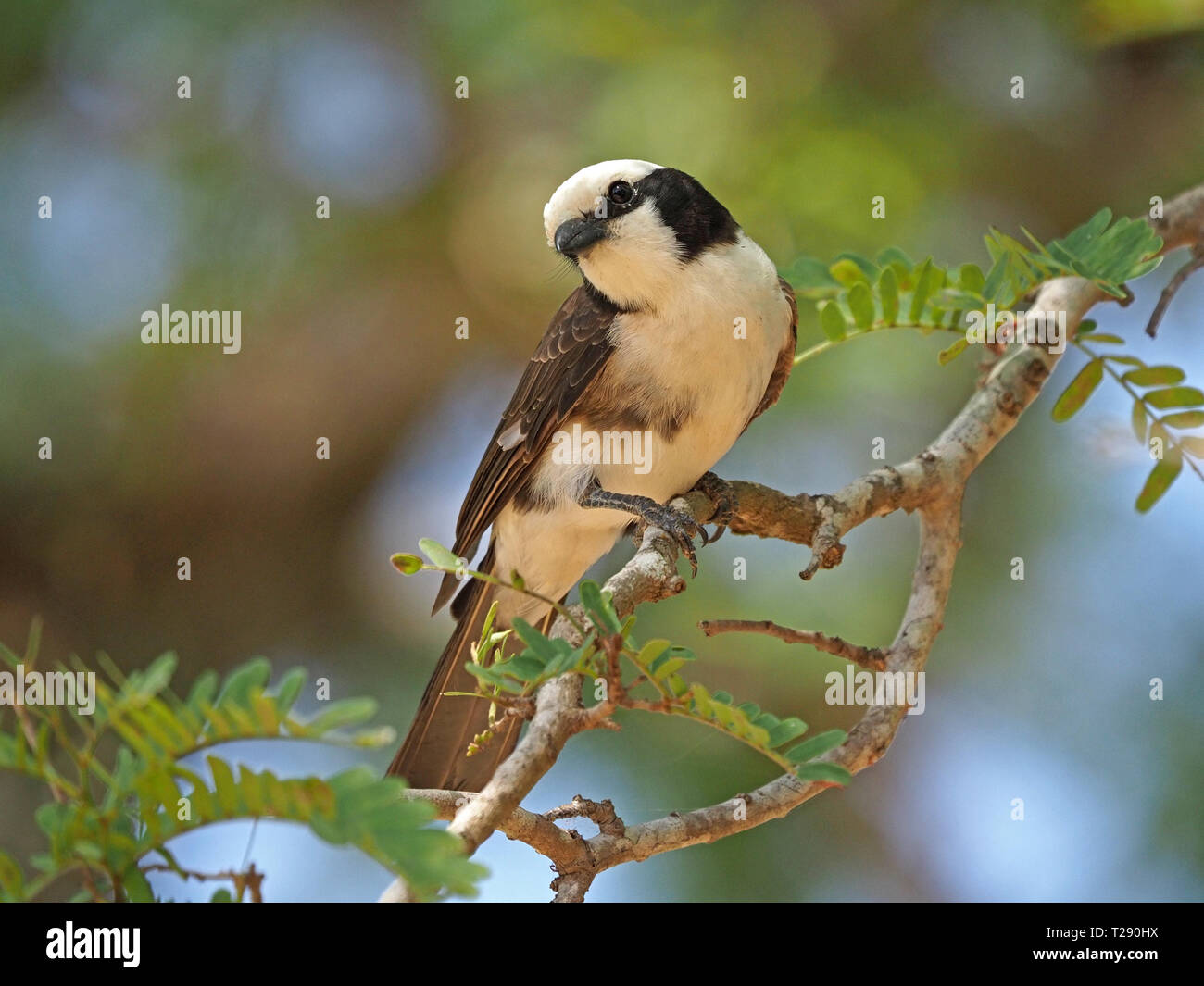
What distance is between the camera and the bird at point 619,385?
320 centimetres

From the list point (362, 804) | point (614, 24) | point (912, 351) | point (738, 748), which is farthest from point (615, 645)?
point (614, 24)

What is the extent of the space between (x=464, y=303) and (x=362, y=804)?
12.8 feet

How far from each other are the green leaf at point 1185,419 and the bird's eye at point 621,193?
1487 mm

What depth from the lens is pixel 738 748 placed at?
4.36 meters

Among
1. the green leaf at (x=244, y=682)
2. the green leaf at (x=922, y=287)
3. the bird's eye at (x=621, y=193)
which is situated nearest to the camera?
the green leaf at (x=244, y=682)

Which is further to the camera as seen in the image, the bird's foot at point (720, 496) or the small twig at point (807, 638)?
the bird's foot at point (720, 496)

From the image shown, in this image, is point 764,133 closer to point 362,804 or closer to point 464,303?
point 464,303

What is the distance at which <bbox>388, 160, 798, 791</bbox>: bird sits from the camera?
3197mm

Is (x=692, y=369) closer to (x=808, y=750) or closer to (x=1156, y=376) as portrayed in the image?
(x=1156, y=376)

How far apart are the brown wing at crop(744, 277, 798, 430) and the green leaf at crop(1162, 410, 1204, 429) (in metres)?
1.03

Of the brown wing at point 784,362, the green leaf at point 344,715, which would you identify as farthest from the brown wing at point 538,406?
the green leaf at point 344,715

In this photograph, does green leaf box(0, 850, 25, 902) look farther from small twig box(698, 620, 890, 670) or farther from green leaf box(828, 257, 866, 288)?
green leaf box(828, 257, 866, 288)

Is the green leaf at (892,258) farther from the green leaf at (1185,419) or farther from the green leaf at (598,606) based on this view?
the green leaf at (598,606)

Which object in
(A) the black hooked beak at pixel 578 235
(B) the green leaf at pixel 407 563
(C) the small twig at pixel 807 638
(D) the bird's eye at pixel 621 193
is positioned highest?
(D) the bird's eye at pixel 621 193
